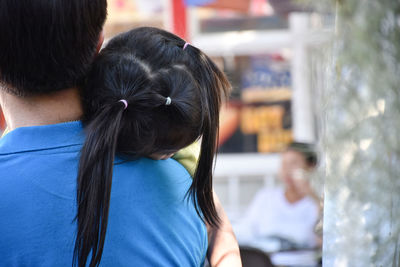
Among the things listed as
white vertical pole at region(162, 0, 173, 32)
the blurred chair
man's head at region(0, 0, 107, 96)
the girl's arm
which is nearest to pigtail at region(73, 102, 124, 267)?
man's head at region(0, 0, 107, 96)

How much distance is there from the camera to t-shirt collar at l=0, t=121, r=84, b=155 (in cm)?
93

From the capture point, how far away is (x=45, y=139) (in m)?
0.95

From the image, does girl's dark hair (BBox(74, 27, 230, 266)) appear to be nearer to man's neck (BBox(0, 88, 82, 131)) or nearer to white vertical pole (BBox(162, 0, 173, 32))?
man's neck (BBox(0, 88, 82, 131))

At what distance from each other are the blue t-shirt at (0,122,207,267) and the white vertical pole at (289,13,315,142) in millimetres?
4053

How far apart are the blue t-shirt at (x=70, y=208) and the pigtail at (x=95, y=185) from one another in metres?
0.02

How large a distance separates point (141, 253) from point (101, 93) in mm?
307

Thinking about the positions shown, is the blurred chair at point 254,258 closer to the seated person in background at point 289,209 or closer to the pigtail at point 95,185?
the seated person in background at point 289,209

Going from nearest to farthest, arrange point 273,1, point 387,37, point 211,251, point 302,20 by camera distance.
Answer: point 387,37
point 211,251
point 273,1
point 302,20

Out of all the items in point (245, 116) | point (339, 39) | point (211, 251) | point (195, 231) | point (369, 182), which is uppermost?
point (339, 39)

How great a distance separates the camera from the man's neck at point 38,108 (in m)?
0.96

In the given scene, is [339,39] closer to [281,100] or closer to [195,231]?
[195,231]

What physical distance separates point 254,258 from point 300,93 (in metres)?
2.48

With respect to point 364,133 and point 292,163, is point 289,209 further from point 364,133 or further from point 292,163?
point 364,133

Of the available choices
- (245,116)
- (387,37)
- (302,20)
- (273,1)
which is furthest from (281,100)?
(387,37)
